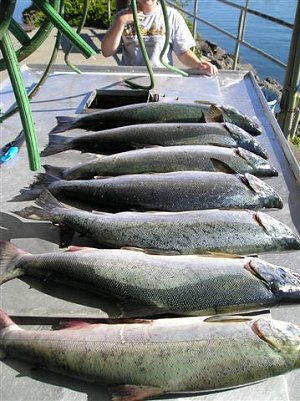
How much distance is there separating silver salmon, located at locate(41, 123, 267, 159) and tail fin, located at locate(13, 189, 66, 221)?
0.62m

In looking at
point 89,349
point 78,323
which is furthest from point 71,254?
point 89,349

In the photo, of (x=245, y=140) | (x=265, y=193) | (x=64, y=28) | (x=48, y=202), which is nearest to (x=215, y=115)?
(x=245, y=140)

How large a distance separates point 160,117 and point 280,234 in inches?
55.8

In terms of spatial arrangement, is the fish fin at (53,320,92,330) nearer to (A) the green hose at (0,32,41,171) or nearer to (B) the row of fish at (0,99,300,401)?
(B) the row of fish at (0,99,300,401)

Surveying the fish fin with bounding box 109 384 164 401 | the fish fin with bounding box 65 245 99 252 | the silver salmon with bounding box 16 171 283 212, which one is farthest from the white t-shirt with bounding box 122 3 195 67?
the fish fin with bounding box 109 384 164 401

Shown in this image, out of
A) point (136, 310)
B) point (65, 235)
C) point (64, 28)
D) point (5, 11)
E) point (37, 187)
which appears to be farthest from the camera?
point (37, 187)

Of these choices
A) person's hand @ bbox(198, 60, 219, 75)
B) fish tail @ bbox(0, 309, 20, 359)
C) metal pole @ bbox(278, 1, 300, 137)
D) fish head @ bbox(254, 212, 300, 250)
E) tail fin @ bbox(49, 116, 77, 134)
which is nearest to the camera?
fish tail @ bbox(0, 309, 20, 359)

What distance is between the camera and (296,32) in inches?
197

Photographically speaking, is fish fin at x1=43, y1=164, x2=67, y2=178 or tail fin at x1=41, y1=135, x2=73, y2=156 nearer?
fish fin at x1=43, y1=164, x2=67, y2=178

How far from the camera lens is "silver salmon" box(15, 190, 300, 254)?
2041mm

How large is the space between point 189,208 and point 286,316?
2.47ft

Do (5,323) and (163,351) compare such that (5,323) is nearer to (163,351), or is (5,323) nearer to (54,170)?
(163,351)

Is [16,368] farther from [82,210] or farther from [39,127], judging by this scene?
[39,127]

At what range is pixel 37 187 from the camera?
2.46m
